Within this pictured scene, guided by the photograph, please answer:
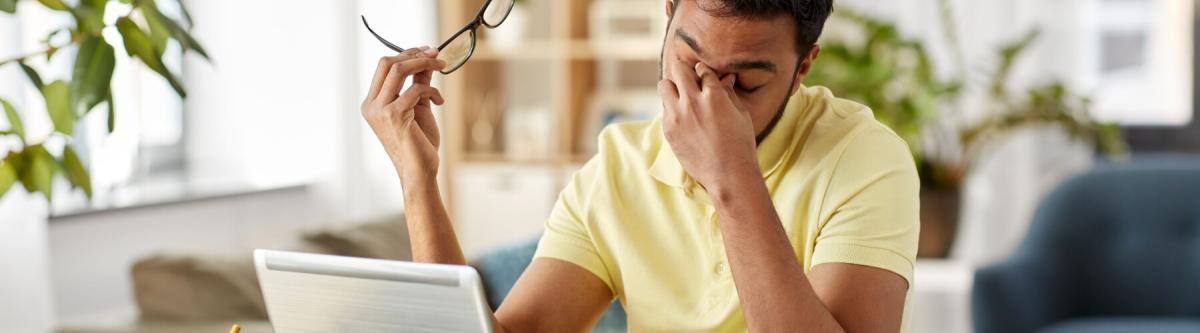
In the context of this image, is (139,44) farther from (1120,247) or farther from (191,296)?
(1120,247)

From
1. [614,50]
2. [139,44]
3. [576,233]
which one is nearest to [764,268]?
[576,233]

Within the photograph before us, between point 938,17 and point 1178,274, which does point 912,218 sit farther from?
point 938,17

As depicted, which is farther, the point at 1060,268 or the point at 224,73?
the point at 224,73

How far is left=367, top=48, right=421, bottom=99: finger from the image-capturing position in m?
1.25

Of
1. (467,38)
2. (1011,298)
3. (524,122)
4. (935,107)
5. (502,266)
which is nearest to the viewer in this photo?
(467,38)

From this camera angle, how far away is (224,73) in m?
4.30

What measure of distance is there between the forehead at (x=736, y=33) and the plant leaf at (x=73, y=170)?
0.79 meters

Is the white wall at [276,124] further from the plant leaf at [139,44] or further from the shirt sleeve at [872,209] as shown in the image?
the shirt sleeve at [872,209]

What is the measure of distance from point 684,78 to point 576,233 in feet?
0.97

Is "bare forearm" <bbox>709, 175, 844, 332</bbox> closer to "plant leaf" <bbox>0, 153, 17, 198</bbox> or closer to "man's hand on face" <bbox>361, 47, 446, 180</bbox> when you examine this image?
"man's hand on face" <bbox>361, 47, 446, 180</bbox>

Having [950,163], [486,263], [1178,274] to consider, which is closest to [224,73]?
[486,263]

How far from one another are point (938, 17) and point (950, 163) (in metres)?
0.73

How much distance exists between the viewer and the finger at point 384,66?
4.11ft

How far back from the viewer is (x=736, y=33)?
3.99 ft
